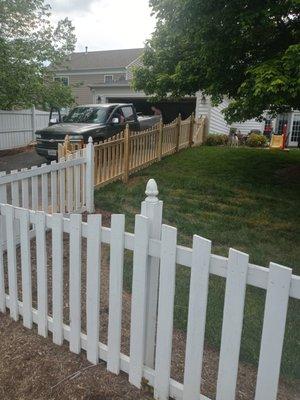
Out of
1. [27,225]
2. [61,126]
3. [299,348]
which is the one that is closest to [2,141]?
[61,126]

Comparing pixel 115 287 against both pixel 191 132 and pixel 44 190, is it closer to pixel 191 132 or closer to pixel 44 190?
pixel 44 190

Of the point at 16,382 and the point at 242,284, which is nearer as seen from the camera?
the point at 242,284

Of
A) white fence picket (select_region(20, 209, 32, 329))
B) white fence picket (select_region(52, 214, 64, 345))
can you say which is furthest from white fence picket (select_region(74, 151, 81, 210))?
white fence picket (select_region(52, 214, 64, 345))

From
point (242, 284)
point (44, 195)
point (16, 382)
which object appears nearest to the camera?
point (242, 284)

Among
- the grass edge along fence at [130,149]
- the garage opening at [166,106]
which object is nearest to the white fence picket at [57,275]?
the grass edge along fence at [130,149]

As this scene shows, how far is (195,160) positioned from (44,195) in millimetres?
7843

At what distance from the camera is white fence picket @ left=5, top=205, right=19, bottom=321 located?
3.05m

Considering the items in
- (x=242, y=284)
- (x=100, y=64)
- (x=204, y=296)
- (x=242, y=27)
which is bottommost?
(x=204, y=296)

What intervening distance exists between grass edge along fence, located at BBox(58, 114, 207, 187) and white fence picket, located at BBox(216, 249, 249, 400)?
502cm

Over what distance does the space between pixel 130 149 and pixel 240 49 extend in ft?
11.4

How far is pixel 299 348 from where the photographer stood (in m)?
3.00

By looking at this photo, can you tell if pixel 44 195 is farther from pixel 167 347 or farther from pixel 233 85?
pixel 233 85

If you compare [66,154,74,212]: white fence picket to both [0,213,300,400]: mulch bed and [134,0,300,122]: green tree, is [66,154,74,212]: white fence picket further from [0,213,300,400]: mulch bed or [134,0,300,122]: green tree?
[134,0,300,122]: green tree

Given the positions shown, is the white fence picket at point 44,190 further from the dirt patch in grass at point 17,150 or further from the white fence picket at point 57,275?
the dirt patch in grass at point 17,150
